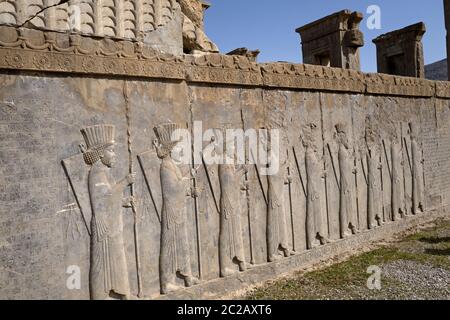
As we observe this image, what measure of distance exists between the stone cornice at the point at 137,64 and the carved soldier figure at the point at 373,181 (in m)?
1.22

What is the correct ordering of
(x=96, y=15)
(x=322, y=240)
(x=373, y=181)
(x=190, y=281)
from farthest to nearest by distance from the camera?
1. (x=373, y=181)
2. (x=322, y=240)
3. (x=190, y=281)
4. (x=96, y=15)

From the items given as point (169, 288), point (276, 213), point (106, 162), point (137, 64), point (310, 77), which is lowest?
point (169, 288)

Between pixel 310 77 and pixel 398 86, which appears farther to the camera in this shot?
pixel 398 86

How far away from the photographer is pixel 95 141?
415 centimetres

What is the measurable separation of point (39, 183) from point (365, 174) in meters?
5.49

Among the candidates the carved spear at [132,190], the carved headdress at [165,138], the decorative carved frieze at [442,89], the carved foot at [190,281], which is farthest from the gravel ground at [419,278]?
the decorative carved frieze at [442,89]

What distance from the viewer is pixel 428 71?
29297mm

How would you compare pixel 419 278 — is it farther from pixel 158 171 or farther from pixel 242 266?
pixel 158 171

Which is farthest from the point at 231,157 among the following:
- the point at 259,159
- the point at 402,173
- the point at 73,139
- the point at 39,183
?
the point at 402,173

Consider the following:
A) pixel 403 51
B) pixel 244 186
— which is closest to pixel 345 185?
pixel 244 186

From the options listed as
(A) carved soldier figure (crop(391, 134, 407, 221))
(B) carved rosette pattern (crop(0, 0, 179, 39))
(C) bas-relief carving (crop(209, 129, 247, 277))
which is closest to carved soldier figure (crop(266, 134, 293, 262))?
(C) bas-relief carving (crop(209, 129, 247, 277))

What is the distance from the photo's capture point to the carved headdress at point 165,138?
4609 millimetres

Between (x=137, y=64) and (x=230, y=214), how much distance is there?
2132mm

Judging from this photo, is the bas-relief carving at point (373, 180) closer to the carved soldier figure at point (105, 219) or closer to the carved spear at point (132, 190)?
the carved spear at point (132, 190)
